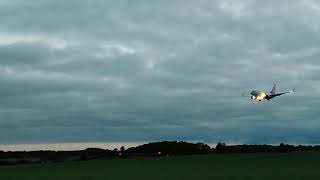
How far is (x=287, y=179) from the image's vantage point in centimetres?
11794

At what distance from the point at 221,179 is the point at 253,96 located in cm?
6295

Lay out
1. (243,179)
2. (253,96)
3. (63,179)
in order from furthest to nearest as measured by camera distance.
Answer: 1. (253,96)
2. (63,179)
3. (243,179)

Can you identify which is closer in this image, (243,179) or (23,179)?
(243,179)

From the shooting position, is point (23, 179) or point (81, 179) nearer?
point (81, 179)

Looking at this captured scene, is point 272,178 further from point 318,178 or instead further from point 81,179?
point 81,179

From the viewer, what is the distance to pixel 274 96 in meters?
183

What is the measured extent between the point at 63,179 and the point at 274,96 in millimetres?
76001

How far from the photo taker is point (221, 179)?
392ft

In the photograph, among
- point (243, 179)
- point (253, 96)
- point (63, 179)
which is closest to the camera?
point (243, 179)

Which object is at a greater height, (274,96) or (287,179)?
(274,96)

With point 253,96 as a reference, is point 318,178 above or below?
below

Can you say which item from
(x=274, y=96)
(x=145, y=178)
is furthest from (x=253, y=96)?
(x=145, y=178)

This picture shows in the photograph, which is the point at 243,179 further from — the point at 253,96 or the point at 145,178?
the point at 253,96

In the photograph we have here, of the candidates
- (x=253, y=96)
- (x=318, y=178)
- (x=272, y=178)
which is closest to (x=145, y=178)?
(x=272, y=178)
